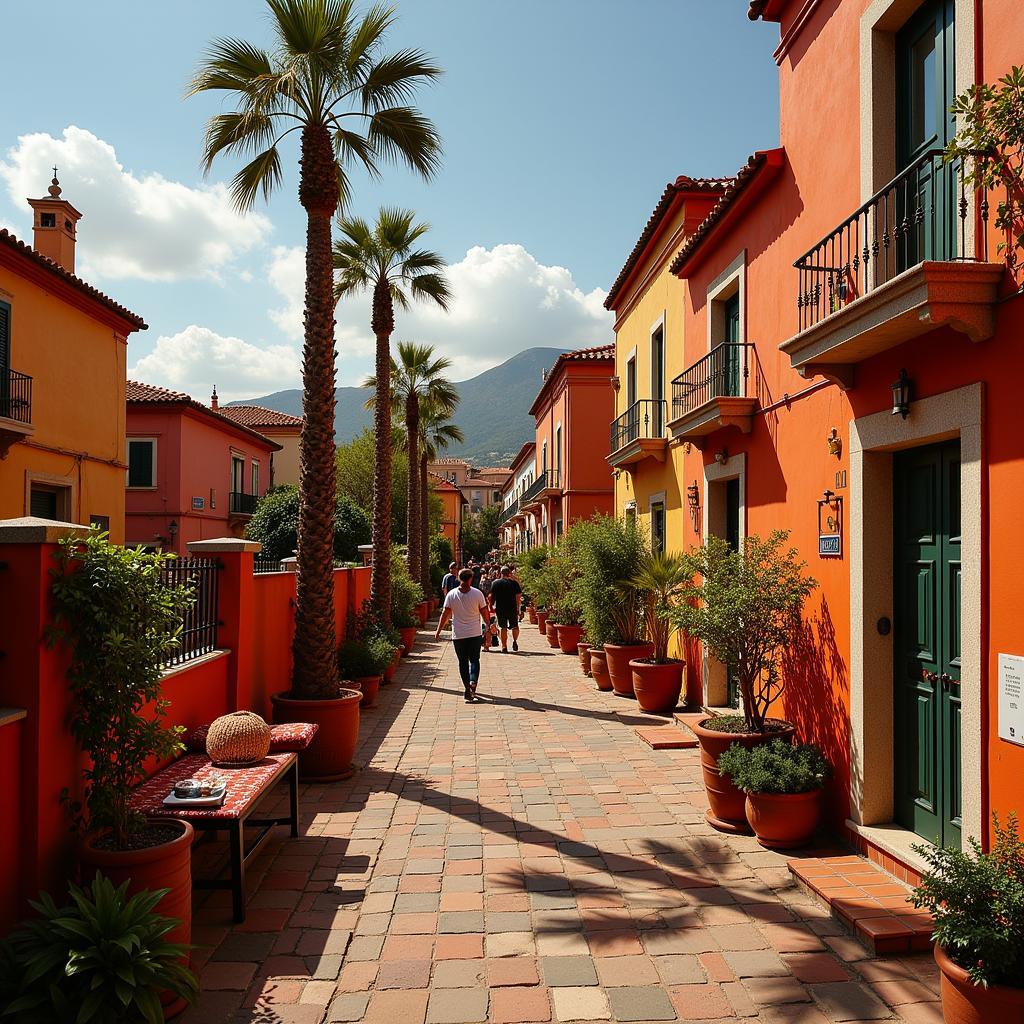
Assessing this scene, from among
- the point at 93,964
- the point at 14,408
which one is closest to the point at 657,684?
the point at 93,964

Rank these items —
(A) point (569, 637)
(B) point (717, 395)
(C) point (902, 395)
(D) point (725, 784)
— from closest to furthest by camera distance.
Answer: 1. (C) point (902, 395)
2. (D) point (725, 784)
3. (B) point (717, 395)
4. (A) point (569, 637)

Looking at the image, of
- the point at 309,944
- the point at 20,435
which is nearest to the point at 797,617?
the point at 309,944

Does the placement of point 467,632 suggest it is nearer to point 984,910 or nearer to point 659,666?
point 659,666

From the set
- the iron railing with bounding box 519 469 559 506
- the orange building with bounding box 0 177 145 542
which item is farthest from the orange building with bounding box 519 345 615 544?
the orange building with bounding box 0 177 145 542

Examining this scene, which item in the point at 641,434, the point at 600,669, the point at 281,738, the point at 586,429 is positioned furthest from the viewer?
the point at 586,429

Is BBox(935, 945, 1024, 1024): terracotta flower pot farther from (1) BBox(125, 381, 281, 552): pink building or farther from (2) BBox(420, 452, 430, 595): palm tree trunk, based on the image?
(1) BBox(125, 381, 281, 552): pink building

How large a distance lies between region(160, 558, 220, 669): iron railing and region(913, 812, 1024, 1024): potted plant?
503 centimetres

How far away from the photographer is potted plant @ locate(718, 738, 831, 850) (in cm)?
552

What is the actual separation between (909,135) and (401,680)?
10778mm

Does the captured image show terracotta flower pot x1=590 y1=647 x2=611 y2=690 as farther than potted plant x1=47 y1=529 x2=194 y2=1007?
Yes

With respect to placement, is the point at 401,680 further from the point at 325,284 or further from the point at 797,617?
the point at 797,617

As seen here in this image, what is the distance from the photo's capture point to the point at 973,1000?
10.3 feet

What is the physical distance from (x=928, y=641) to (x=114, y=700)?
4.74 metres

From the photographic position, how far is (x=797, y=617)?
6633 millimetres
